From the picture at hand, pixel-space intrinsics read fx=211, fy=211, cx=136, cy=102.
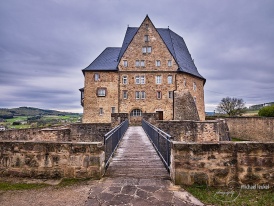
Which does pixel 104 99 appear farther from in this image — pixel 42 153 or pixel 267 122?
pixel 42 153

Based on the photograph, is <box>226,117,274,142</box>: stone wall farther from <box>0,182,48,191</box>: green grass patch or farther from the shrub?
<box>0,182,48,191</box>: green grass patch

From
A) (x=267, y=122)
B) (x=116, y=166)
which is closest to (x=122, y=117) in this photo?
(x=116, y=166)

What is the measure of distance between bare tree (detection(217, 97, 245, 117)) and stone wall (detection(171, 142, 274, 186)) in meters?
Result: 54.9

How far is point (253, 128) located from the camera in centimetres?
3084

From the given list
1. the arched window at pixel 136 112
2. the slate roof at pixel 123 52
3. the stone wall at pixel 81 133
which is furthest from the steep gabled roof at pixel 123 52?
the stone wall at pixel 81 133

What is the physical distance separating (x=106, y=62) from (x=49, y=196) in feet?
108

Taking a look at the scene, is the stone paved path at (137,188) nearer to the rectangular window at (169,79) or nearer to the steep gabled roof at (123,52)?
the rectangular window at (169,79)

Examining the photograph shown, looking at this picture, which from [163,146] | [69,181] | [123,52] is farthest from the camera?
[123,52]

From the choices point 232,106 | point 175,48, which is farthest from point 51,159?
point 232,106

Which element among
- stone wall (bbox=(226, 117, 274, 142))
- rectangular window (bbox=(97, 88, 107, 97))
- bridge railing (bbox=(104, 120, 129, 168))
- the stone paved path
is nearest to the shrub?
stone wall (bbox=(226, 117, 274, 142))

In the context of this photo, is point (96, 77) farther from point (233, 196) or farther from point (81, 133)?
point (233, 196)

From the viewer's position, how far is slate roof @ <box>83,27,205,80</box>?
1364 inches

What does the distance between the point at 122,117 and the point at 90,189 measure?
14969 millimetres

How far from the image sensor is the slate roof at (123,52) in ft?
114
